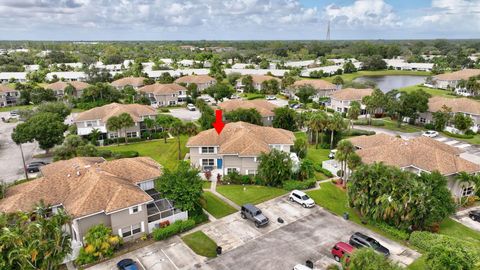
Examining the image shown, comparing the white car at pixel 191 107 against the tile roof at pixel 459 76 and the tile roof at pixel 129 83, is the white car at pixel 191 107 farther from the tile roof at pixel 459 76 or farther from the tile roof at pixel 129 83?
the tile roof at pixel 459 76

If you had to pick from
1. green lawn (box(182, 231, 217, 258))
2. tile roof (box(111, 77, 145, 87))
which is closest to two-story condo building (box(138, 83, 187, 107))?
tile roof (box(111, 77, 145, 87))

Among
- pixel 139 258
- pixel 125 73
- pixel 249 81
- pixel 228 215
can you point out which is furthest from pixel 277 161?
pixel 125 73

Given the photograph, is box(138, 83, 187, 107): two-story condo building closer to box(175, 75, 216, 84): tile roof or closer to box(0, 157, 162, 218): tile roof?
box(175, 75, 216, 84): tile roof

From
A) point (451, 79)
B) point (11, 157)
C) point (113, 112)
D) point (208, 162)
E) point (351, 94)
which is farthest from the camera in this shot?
point (451, 79)

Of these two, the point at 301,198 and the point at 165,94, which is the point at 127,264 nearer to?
the point at 301,198

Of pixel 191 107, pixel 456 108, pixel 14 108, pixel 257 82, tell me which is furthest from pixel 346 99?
pixel 14 108
